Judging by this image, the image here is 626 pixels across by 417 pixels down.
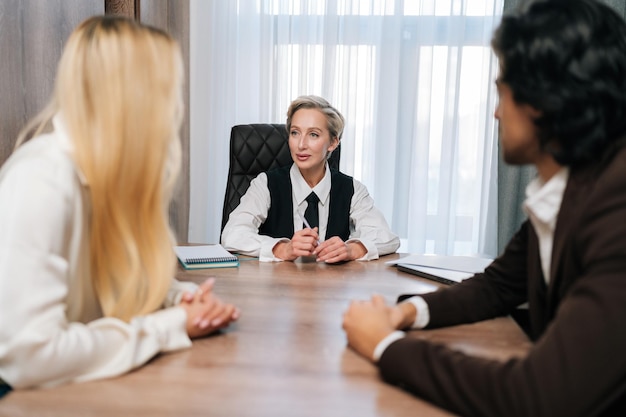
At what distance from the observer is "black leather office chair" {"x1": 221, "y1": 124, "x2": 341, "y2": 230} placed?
254 cm

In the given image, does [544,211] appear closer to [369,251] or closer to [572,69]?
[572,69]

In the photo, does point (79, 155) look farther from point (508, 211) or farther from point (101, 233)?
point (508, 211)

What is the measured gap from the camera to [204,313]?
1.03m

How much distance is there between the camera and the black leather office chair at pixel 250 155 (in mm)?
2535

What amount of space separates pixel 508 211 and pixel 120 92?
290 cm

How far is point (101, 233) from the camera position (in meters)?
0.92

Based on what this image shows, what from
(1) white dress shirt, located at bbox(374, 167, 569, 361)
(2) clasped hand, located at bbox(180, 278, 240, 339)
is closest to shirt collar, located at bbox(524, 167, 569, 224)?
(1) white dress shirt, located at bbox(374, 167, 569, 361)

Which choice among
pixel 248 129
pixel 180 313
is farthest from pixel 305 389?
pixel 248 129

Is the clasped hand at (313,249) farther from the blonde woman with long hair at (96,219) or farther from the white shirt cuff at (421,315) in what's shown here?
the blonde woman with long hair at (96,219)

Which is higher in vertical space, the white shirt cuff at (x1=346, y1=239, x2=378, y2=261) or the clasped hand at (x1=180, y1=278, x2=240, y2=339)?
the clasped hand at (x1=180, y1=278, x2=240, y2=339)

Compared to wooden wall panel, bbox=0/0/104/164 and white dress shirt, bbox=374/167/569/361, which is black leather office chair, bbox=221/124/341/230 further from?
white dress shirt, bbox=374/167/569/361

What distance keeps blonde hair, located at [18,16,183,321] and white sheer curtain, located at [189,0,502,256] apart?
8.45ft

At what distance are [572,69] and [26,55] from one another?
5.72 ft

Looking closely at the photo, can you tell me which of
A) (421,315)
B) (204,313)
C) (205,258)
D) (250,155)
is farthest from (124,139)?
(250,155)
